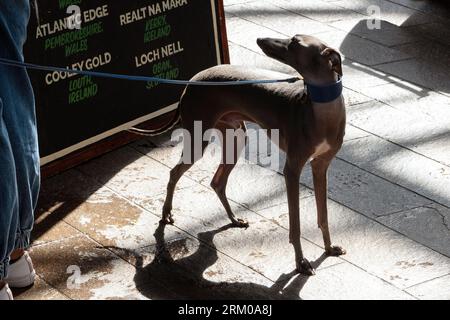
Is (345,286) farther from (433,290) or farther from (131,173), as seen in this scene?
(131,173)

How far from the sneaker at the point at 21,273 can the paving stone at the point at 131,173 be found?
4.07ft

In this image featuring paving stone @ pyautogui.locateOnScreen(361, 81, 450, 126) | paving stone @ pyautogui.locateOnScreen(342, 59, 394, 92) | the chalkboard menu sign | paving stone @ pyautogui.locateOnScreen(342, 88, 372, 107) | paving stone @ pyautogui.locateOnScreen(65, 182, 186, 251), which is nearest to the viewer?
paving stone @ pyautogui.locateOnScreen(65, 182, 186, 251)

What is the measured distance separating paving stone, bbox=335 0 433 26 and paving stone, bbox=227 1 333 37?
28.3 inches

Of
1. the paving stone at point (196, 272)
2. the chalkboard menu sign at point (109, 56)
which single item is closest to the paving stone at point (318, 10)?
the chalkboard menu sign at point (109, 56)

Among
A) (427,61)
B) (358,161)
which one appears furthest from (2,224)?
(427,61)

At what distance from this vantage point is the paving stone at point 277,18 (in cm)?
983

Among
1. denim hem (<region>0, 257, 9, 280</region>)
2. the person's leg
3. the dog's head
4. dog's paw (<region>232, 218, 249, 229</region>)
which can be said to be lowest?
→ dog's paw (<region>232, 218, 249, 229</region>)

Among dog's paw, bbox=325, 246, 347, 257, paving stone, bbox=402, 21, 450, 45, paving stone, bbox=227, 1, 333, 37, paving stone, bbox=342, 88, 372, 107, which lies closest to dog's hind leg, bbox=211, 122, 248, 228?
dog's paw, bbox=325, 246, 347, 257

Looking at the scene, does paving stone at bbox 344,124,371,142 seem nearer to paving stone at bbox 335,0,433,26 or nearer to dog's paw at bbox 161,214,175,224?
dog's paw at bbox 161,214,175,224

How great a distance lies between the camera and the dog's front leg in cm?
554

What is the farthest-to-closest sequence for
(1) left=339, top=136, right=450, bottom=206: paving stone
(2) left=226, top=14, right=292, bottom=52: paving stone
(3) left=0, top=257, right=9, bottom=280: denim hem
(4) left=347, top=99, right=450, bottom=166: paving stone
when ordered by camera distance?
(2) left=226, top=14, right=292, bottom=52: paving stone, (4) left=347, top=99, right=450, bottom=166: paving stone, (1) left=339, top=136, right=450, bottom=206: paving stone, (3) left=0, top=257, right=9, bottom=280: denim hem

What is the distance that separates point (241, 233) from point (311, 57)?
4.80ft

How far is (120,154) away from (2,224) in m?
2.70

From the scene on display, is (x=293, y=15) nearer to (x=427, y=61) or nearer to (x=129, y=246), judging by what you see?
(x=427, y=61)
